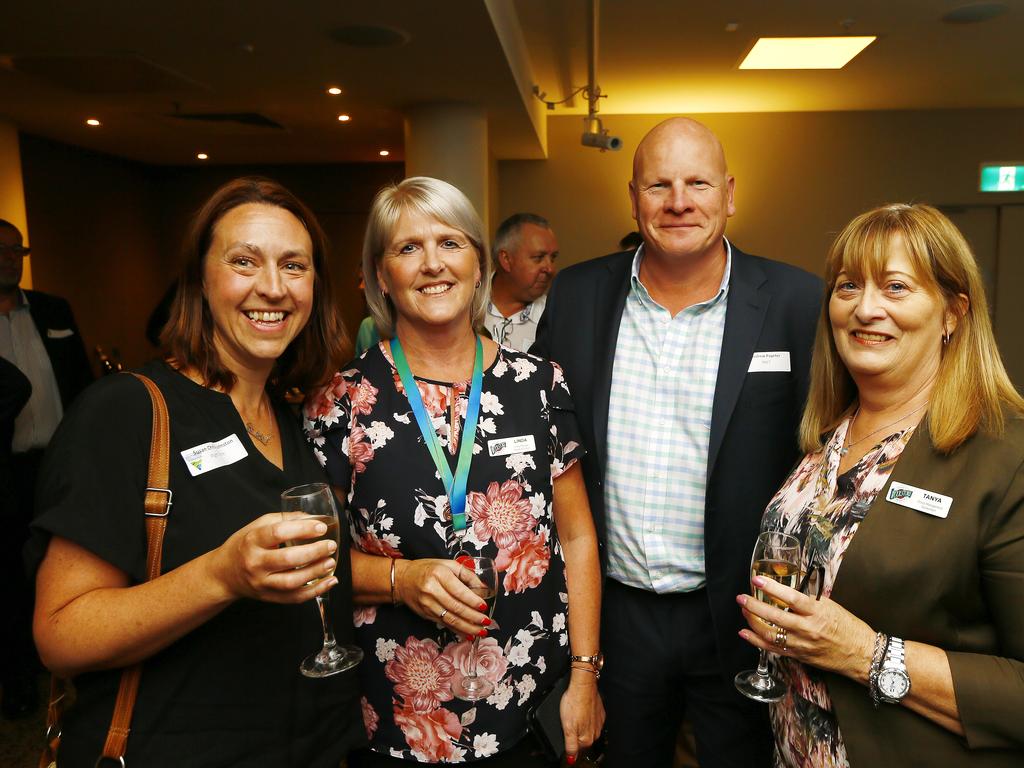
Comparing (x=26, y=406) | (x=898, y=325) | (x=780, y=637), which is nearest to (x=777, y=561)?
(x=780, y=637)

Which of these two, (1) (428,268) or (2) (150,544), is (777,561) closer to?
(1) (428,268)

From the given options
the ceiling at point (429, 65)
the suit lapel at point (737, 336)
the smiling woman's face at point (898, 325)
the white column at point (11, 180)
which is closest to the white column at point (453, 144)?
the ceiling at point (429, 65)

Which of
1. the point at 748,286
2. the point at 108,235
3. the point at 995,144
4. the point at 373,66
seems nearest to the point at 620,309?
the point at 748,286

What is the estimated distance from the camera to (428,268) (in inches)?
65.9

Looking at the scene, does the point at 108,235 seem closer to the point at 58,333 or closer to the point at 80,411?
the point at 58,333

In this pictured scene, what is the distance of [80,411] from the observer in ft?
3.97

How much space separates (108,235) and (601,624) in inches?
405

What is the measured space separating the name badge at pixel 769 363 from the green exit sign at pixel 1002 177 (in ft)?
28.5

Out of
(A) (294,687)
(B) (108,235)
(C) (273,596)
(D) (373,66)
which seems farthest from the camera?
(B) (108,235)

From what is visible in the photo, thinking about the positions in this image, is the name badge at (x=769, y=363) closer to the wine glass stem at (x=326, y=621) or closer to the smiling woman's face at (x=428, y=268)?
the smiling woman's face at (x=428, y=268)

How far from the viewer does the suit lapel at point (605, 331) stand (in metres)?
2.07

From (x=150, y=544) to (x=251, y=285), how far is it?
535 millimetres

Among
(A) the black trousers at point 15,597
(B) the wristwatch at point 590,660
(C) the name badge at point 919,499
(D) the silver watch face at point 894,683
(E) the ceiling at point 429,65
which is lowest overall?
(A) the black trousers at point 15,597

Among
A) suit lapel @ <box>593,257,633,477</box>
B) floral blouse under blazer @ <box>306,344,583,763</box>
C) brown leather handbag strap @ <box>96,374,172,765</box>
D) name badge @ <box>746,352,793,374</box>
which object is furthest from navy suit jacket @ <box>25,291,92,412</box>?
name badge @ <box>746,352,793,374</box>
